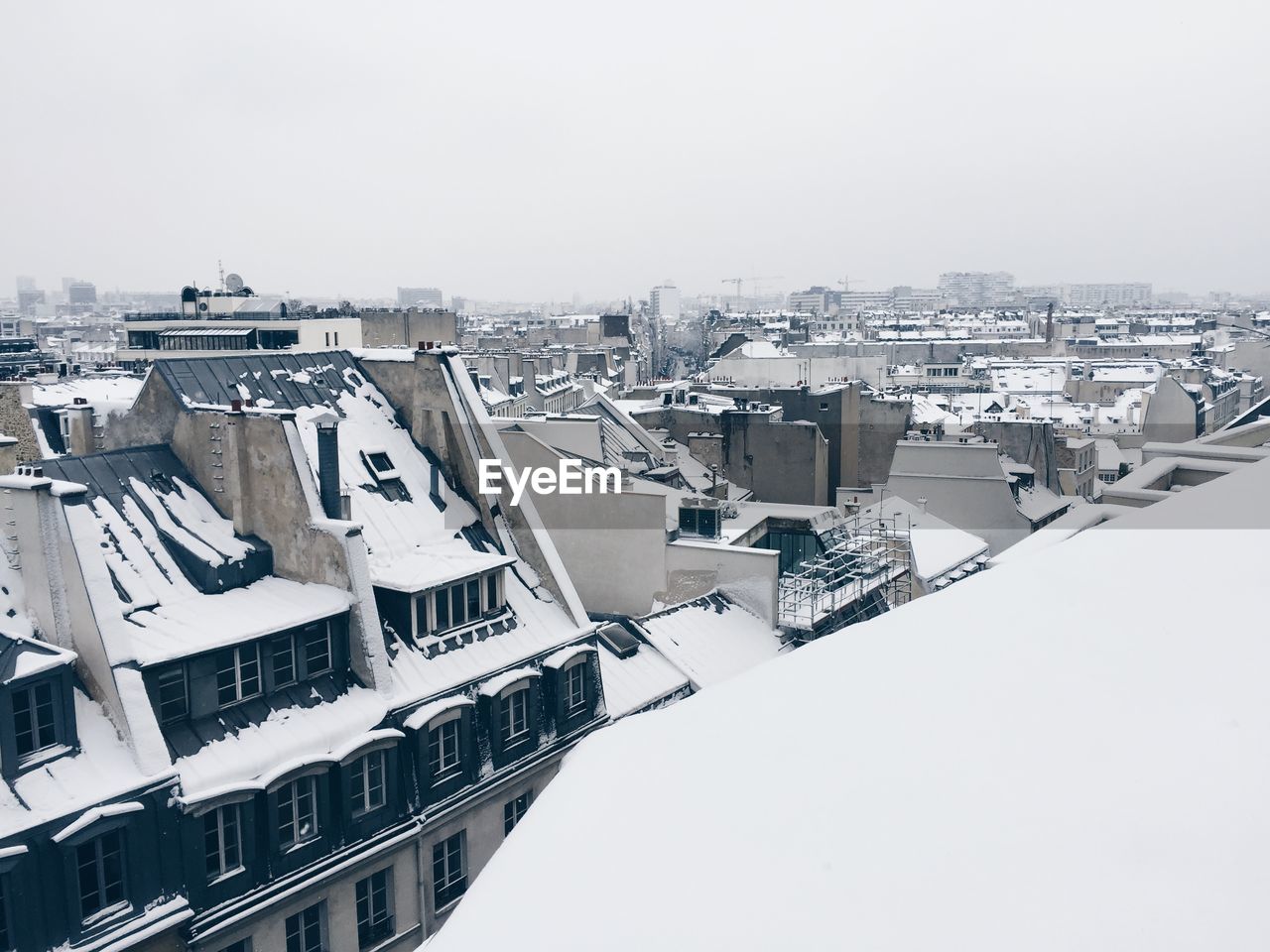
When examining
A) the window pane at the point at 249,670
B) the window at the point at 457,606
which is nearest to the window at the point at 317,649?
the window pane at the point at 249,670

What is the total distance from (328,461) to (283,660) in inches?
156

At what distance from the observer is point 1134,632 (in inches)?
177

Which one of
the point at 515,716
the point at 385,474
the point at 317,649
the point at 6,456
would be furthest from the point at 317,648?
the point at 6,456

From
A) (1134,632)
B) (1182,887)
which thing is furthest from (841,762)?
(1134,632)

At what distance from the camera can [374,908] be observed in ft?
52.7

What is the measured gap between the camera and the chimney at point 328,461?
18250mm

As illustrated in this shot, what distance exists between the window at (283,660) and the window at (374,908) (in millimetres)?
3316

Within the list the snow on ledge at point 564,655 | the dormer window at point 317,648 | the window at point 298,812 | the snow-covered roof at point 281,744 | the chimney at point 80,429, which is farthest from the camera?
the chimney at point 80,429

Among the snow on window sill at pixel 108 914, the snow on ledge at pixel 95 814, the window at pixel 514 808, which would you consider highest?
the snow on ledge at pixel 95 814

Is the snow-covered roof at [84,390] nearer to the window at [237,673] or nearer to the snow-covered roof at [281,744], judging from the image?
the window at [237,673]

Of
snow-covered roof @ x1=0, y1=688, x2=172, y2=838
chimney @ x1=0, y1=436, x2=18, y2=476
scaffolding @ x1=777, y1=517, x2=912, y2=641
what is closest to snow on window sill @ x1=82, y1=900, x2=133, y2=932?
snow-covered roof @ x1=0, y1=688, x2=172, y2=838

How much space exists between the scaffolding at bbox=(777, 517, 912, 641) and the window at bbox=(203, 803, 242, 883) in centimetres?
1430

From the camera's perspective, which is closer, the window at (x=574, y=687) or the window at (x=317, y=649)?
the window at (x=317, y=649)

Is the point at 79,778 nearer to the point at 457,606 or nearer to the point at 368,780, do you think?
the point at 368,780
